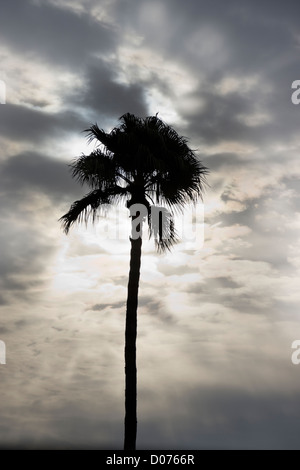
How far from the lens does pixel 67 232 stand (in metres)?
24.2

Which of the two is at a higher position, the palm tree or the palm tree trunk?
the palm tree

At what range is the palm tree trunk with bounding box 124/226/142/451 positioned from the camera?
20125 mm

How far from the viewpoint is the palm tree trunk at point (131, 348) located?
20.1 meters

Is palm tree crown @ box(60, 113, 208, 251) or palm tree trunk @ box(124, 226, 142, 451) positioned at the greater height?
palm tree crown @ box(60, 113, 208, 251)

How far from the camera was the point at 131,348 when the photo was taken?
Answer: 21.0m

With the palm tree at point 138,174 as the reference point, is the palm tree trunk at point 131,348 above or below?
below
